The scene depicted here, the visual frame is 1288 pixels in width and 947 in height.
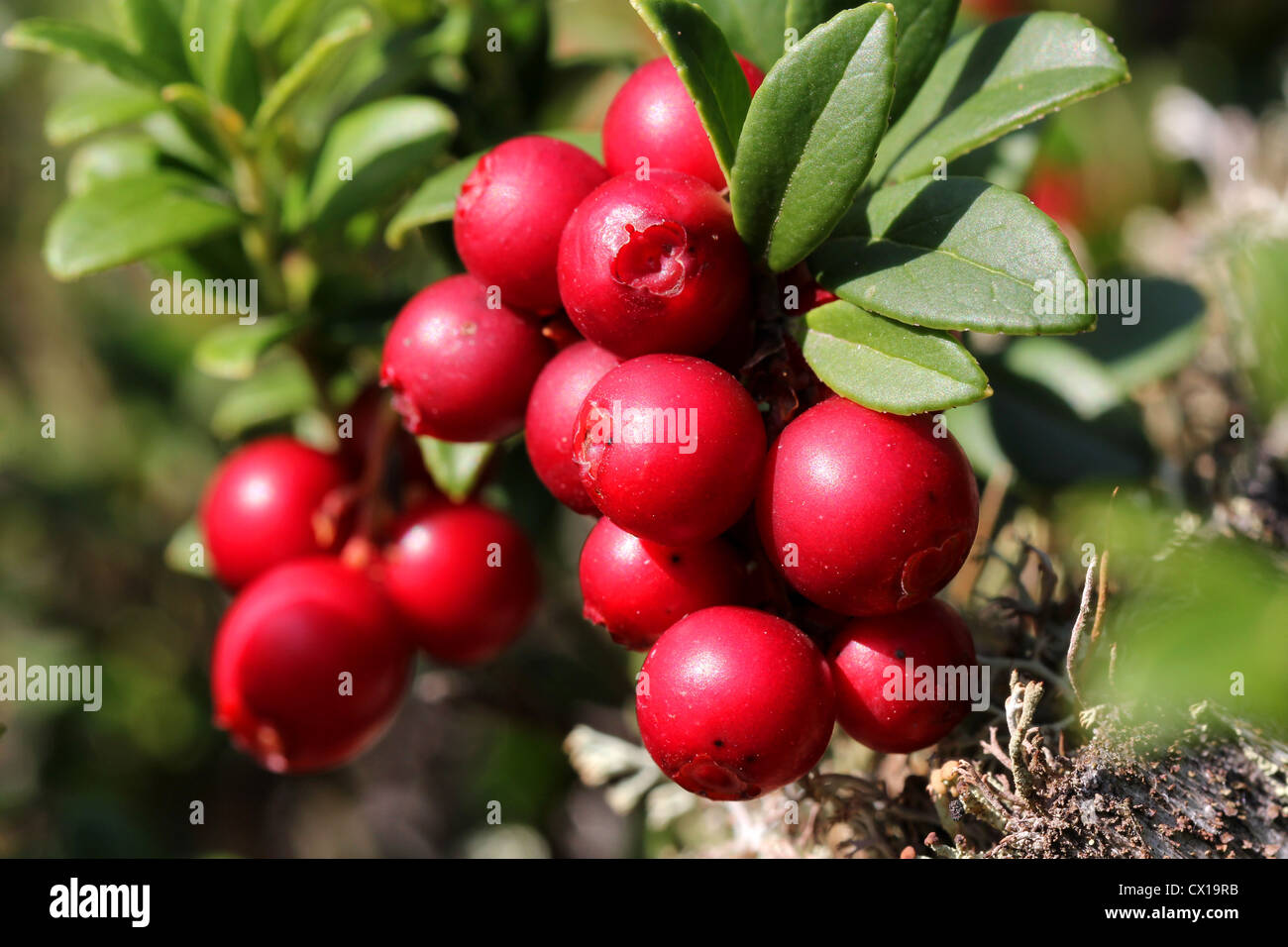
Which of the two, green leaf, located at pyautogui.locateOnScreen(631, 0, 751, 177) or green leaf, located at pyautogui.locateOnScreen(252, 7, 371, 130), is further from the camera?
green leaf, located at pyautogui.locateOnScreen(252, 7, 371, 130)

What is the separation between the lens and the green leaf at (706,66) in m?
0.94

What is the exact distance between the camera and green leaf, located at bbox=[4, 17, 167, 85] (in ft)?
4.28

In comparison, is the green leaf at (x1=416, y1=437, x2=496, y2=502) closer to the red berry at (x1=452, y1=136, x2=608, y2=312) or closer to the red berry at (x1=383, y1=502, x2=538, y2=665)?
the red berry at (x1=383, y1=502, x2=538, y2=665)

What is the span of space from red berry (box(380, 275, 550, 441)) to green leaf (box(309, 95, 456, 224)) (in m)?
0.32

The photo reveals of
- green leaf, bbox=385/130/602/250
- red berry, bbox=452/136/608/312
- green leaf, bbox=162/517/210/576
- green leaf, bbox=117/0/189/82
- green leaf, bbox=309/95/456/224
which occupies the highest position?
green leaf, bbox=117/0/189/82

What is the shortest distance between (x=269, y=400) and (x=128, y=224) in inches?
15.3

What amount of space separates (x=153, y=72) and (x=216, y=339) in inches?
14.4

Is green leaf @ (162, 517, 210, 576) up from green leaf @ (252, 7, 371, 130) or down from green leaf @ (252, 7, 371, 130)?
down

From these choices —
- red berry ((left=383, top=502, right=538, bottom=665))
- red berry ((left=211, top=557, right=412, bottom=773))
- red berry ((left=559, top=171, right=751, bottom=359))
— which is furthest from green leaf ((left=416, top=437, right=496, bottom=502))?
red berry ((left=559, top=171, right=751, bottom=359))

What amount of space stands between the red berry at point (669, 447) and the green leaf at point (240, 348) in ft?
2.26

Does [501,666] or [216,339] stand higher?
[216,339]
